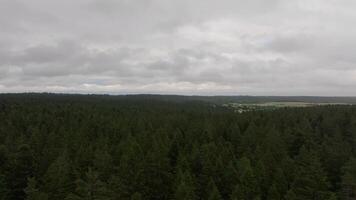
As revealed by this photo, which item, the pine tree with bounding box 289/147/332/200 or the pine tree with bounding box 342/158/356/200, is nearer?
the pine tree with bounding box 289/147/332/200

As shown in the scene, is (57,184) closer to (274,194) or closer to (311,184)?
(274,194)

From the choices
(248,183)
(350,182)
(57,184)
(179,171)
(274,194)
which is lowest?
(274,194)

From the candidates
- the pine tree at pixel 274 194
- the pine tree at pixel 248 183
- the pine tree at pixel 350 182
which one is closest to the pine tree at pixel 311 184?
the pine tree at pixel 274 194

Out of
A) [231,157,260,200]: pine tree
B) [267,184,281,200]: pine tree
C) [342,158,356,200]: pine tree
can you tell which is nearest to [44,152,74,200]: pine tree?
[231,157,260,200]: pine tree

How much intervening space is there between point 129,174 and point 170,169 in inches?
214

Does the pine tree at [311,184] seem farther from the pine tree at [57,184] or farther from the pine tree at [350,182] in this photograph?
the pine tree at [57,184]

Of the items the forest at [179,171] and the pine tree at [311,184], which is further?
the forest at [179,171]

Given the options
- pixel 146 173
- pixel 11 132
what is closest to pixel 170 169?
pixel 146 173

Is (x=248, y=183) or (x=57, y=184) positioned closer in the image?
(x=57, y=184)

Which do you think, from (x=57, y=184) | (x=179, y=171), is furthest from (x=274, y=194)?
(x=57, y=184)

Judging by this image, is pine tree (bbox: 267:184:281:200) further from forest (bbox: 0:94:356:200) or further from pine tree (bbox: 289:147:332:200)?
pine tree (bbox: 289:147:332:200)

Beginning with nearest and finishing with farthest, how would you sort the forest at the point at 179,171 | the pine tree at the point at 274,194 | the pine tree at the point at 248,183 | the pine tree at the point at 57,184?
the forest at the point at 179,171 → the pine tree at the point at 57,184 → the pine tree at the point at 274,194 → the pine tree at the point at 248,183

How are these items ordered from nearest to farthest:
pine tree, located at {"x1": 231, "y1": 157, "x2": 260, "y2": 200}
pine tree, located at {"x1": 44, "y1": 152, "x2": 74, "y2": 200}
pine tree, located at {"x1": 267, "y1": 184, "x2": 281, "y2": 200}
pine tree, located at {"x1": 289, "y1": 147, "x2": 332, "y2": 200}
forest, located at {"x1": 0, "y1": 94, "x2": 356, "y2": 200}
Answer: pine tree, located at {"x1": 289, "y1": 147, "x2": 332, "y2": 200} < forest, located at {"x1": 0, "y1": 94, "x2": 356, "y2": 200} < pine tree, located at {"x1": 44, "y1": 152, "x2": 74, "y2": 200} < pine tree, located at {"x1": 267, "y1": 184, "x2": 281, "y2": 200} < pine tree, located at {"x1": 231, "y1": 157, "x2": 260, "y2": 200}

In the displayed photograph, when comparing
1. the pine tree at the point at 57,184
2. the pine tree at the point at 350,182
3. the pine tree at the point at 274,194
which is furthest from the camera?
the pine tree at the point at 350,182
